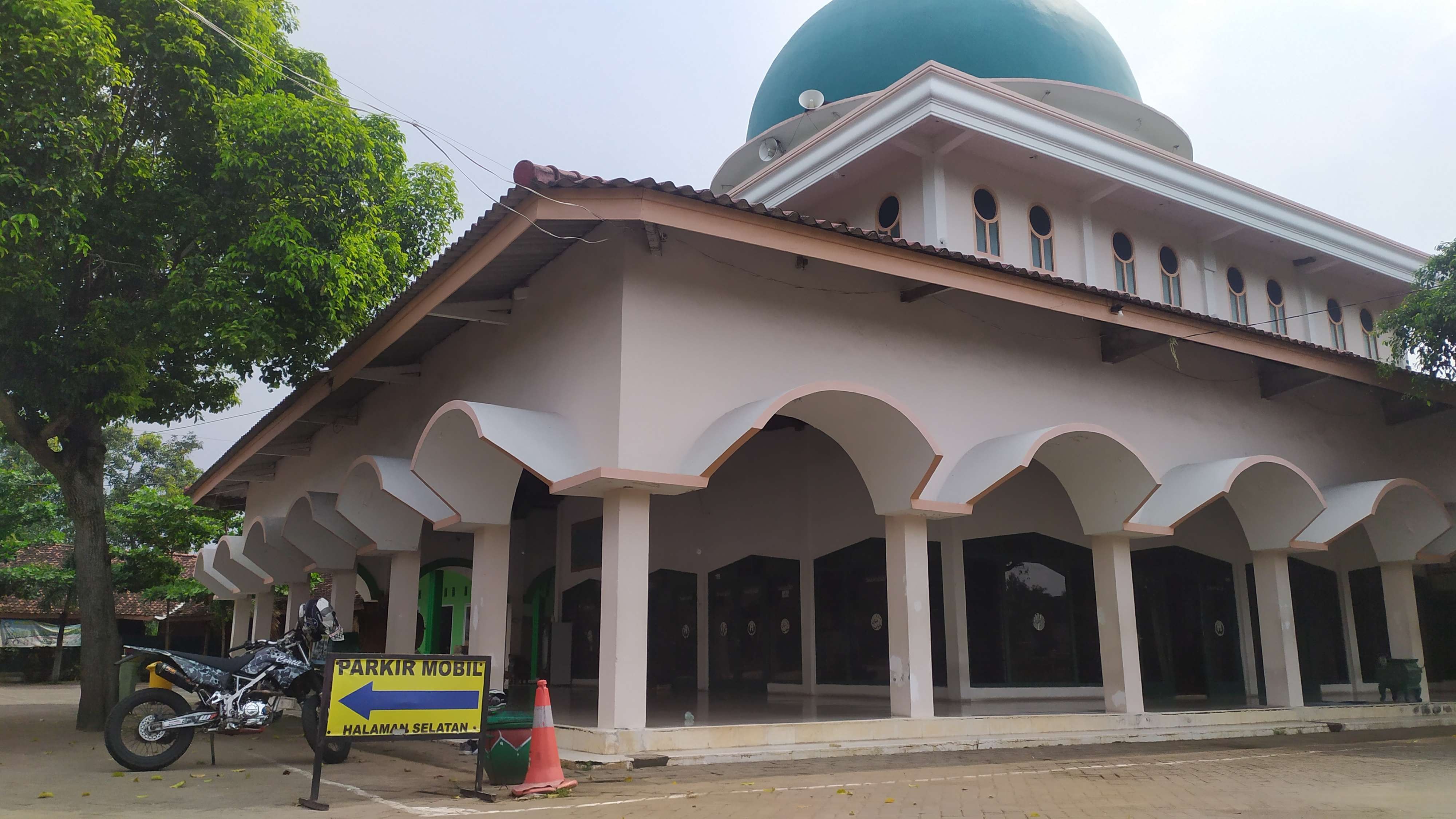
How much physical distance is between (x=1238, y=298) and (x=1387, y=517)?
443 cm

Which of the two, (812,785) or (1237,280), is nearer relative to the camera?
(812,785)

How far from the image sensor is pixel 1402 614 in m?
14.5

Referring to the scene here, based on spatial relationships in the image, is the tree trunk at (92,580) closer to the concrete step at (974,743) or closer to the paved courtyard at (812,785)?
the paved courtyard at (812,785)

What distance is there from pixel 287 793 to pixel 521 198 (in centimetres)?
491

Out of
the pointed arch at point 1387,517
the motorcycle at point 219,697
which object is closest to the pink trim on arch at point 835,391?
the motorcycle at point 219,697

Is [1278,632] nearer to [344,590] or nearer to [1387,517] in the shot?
→ [1387,517]

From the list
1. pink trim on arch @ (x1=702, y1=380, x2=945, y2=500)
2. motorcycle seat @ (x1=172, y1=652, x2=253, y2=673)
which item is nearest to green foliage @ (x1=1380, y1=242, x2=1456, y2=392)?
pink trim on arch @ (x1=702, y1=380, x2=945, y2=500)

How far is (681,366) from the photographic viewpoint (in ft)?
31.3

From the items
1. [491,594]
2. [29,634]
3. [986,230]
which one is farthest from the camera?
[29,634]

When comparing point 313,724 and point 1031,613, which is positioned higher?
point 1031,613

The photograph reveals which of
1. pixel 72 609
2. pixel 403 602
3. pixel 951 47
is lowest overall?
pixel 403 602

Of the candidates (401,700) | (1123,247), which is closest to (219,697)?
(401,700)

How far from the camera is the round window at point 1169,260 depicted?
16.6m

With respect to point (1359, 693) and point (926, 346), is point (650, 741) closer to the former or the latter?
point (926, 346)
